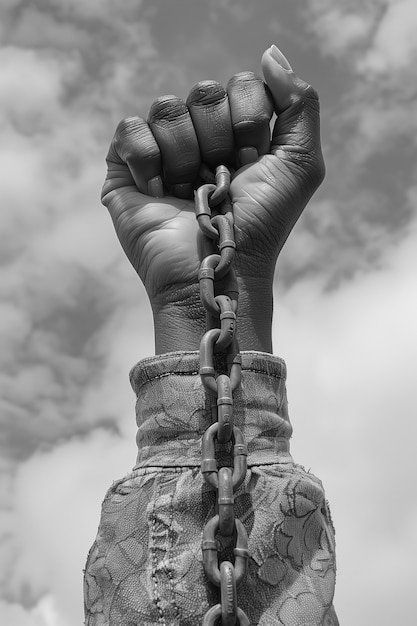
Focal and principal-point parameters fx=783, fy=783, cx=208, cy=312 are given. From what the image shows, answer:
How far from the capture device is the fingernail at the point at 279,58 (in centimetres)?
210

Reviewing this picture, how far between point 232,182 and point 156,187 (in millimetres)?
216

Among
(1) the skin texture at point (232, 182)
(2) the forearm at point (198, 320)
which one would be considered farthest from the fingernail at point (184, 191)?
(2) the forearm at point (198, 320)

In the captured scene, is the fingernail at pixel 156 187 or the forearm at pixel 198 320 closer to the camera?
the forearm at pixel 198 320

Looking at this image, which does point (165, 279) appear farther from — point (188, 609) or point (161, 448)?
point (188, 609)

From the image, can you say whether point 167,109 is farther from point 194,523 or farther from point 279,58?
point 194,523

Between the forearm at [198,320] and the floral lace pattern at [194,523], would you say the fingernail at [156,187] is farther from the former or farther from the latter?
the floral lace pattern at [194,523]

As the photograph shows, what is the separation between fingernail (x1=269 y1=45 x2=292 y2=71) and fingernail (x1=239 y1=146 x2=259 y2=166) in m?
0.24

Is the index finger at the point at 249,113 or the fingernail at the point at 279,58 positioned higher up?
the fingernail at the point at 279,58

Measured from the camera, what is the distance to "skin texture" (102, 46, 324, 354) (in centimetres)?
200

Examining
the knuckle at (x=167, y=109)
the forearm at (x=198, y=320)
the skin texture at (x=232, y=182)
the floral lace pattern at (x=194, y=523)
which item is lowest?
the floral lace pattern at (x=194, y=523)

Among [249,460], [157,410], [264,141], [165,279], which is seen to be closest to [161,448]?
[157,410]

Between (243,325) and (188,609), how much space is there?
70cm

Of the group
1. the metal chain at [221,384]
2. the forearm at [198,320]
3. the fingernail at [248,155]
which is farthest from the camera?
the fingernail at [248,155]

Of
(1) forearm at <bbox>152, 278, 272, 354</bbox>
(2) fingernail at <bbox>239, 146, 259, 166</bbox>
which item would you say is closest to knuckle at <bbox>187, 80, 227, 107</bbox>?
(2) fingernail at <bbox>239, 146, 259, 166</bbox>
